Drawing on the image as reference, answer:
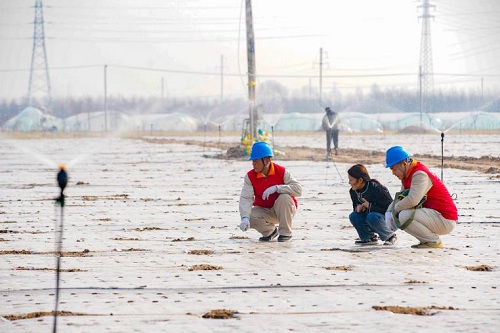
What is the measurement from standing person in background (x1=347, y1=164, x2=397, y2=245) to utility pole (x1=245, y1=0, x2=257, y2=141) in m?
31.1

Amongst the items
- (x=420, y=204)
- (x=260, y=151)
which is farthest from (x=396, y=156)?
(x=260, y=151)

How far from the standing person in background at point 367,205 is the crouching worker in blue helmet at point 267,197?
0.74m

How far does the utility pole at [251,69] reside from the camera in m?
44.6

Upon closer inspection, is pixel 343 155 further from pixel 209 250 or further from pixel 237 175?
pixel 209 250

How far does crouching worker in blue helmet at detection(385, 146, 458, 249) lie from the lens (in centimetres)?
1246

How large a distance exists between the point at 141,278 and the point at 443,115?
105762mm

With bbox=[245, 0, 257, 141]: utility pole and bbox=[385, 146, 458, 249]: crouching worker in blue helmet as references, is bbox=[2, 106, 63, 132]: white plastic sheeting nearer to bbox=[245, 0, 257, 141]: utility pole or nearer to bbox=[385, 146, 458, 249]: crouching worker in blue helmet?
bbox=[245, 0, 257, 141]: utility pole

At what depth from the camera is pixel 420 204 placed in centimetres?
1272

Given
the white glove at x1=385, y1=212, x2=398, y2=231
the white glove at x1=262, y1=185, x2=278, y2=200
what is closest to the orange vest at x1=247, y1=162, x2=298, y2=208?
the white glove at x1=262, y1=185, x2=278, y2=200

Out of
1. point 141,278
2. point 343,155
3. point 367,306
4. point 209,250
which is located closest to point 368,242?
point 209,250

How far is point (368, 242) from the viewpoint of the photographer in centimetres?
1305

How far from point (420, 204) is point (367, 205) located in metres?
0.65

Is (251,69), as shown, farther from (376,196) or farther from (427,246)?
(427,246)

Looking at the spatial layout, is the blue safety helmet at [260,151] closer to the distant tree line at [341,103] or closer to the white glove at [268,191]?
the white glove at [268,191]
